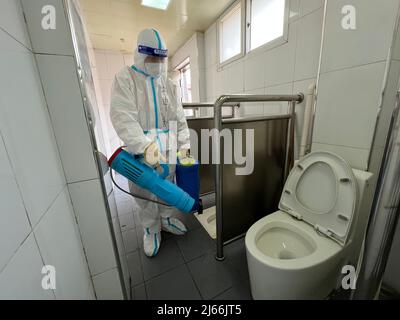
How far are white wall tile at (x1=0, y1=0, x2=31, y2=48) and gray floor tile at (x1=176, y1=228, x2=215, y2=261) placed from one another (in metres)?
1.36

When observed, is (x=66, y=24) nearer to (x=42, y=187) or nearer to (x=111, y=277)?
(x=42, y=187)

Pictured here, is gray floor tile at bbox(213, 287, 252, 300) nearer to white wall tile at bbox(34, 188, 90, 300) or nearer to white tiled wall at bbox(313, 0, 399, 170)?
white wall tile at bbox(34, 188, 90, 300)

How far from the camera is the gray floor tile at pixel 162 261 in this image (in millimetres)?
1196

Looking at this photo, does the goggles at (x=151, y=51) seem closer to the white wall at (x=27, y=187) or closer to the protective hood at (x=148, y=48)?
the protective hood at (x=148, y=48)

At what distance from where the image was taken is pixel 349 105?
0.98m

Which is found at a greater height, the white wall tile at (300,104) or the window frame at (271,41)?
the window frame at (271,41)

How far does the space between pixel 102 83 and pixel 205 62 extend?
2035 mm

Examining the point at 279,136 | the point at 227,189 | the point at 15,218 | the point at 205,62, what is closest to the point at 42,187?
the point at 15,218

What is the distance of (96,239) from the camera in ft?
2.11

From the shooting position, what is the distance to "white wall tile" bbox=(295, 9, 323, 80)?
3.84ft

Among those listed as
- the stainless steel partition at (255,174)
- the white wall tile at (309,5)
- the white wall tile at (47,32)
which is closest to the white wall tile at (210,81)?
the stainless steel partition at (255,174)

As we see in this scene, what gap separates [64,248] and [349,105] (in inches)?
54.8

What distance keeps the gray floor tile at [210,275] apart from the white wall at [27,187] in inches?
28.8

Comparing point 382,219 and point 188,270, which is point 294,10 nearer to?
point 382,219
